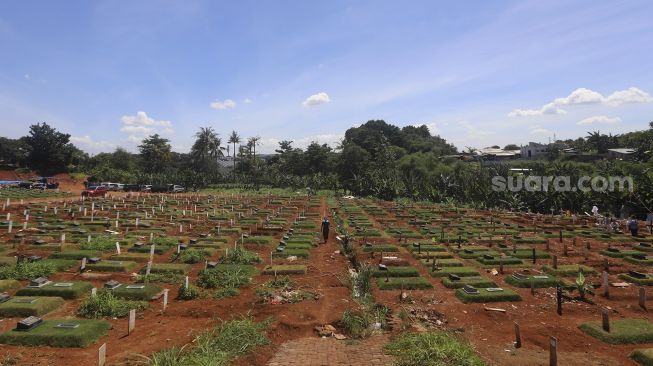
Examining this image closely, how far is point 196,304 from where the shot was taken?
1146 cm

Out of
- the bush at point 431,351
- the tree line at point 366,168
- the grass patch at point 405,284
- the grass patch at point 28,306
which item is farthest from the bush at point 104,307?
the tree line at point 366,168

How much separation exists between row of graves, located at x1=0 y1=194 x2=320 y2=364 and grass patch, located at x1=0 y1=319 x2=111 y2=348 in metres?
0.02

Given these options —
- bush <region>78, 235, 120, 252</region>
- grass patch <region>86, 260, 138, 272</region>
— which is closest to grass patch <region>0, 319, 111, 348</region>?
grass patch <region>86, 260, 138, 272</region>

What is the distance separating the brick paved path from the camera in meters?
7.97

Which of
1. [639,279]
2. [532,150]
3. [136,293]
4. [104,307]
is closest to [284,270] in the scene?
[136,293]

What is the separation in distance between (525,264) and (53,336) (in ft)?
53.2

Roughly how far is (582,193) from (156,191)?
166 ft

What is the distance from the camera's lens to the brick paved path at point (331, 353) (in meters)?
7.97

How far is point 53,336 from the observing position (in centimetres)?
859

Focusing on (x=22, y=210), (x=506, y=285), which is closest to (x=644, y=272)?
(x=506, y=285)

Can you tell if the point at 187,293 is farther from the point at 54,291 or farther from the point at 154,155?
the point at 154,155

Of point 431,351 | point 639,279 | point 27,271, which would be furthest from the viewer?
point 639,279

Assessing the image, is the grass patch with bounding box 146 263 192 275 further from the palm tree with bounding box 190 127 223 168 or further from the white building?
the white building

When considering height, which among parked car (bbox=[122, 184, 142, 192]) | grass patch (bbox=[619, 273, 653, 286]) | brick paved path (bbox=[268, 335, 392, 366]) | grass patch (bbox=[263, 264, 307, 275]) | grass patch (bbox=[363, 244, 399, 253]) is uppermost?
parked car (bbox=[122, 184, 142, 192])
